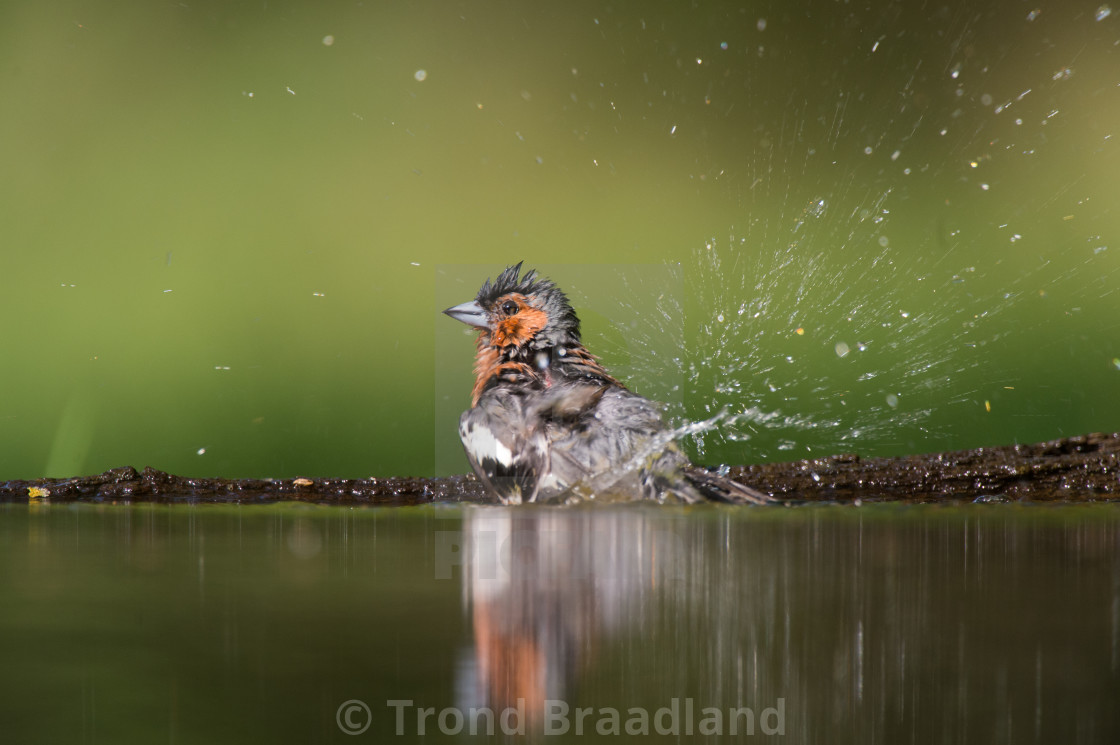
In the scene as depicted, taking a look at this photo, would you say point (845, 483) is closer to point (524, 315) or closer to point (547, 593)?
point (524, 315)

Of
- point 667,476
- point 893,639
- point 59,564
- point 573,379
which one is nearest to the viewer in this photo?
point 893,639

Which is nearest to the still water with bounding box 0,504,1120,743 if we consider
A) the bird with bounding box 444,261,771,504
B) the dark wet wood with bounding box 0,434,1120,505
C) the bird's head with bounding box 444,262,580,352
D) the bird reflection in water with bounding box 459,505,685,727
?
the bird reflection in water with bounding box 459,505,685,727

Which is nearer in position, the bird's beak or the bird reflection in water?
the bird reflection in water

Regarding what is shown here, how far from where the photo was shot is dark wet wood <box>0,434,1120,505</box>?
10.1 ft

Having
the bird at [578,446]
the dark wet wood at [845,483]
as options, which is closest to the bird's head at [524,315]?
the bird at [578,446]

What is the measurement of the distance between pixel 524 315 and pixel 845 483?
1.34m

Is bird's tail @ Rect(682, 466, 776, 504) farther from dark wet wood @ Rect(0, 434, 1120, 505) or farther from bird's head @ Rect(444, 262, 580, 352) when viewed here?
bird's head @ Rect(444, 262, 580, 352)

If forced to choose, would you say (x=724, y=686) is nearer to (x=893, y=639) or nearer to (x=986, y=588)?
(x=893, y=639)

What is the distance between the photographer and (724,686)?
0.77m

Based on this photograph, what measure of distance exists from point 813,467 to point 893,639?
236 cm

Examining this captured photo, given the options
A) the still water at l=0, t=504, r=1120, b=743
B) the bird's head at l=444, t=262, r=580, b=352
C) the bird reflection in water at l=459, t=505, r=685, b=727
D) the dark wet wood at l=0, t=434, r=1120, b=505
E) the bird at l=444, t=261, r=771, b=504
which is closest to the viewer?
the still water at l=0, t=504, r=1120, b=743

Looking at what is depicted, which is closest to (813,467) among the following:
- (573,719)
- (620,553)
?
(620,553)

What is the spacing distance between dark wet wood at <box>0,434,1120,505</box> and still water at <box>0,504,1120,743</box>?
122 centimetres

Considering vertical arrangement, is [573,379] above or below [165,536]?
above
